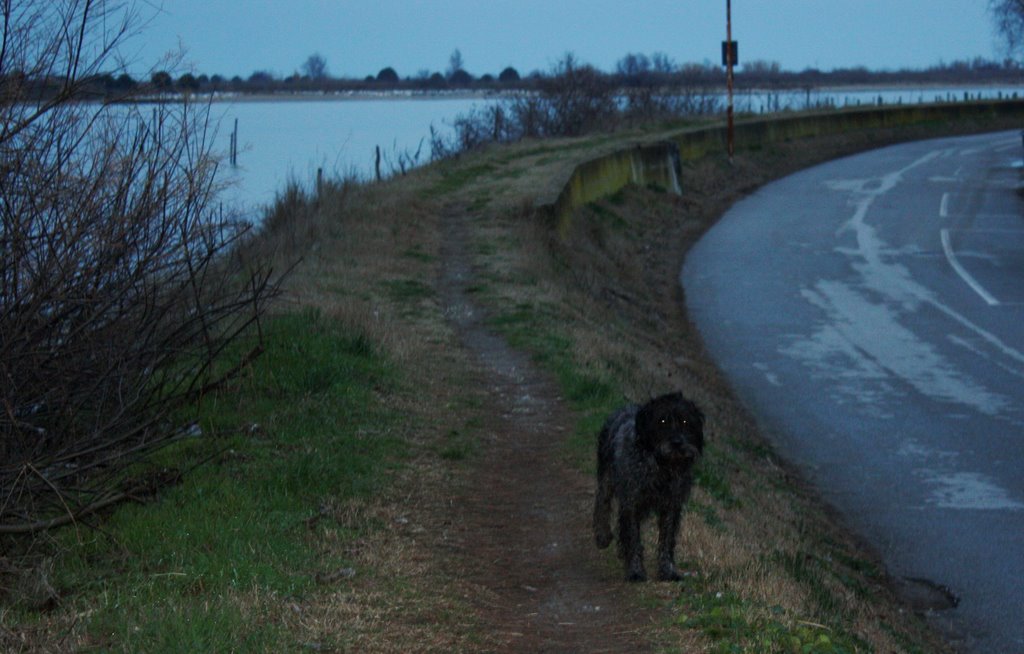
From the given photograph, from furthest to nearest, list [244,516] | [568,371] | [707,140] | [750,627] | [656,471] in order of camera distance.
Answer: [707,140] → [568,371] → [244,516] → [656,471] → [750,627]

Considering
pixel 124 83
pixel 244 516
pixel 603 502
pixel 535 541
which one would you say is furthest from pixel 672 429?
pixel 124 83

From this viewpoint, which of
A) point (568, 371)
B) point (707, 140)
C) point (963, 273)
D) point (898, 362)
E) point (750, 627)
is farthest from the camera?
point (707, 140)

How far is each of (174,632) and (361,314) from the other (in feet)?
27.7

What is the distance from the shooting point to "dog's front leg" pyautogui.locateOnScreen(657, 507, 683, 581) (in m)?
7.64

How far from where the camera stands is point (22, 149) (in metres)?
8.08

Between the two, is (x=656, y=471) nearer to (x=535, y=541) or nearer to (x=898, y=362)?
(x=535, y=541)

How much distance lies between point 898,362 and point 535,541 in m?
10.5

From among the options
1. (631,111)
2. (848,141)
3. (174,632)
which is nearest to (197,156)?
(174,632)

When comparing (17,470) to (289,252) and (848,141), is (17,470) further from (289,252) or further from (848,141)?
(848,141)

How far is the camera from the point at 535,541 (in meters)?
8.55

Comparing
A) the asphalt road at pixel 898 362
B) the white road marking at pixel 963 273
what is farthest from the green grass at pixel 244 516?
the white road marking at pixel 963 273

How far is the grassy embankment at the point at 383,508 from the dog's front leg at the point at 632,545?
16 cm

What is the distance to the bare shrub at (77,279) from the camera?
7.76 metres

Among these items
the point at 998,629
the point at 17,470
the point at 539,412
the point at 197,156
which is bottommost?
the point at 998,629
